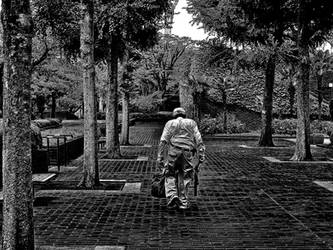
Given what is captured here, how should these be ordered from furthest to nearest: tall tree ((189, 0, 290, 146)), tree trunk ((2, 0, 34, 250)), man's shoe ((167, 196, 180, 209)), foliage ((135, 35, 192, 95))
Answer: foliage ((135, 35, 192, 95)) < tall tree ((189, 0, 290, 146)) < man's shoe ((167, 196, 180, 209)) < tree trunk ((2, 0, 34, 250))

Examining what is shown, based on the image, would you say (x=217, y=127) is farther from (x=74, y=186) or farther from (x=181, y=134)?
(x=181, y=134)

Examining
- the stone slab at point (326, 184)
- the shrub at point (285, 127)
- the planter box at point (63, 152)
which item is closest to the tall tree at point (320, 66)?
the shrub at point (285, 127)

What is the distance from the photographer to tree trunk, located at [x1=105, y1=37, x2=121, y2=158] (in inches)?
708

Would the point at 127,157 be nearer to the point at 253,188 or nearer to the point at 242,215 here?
the point at 253,188

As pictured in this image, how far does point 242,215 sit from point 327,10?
1129cm

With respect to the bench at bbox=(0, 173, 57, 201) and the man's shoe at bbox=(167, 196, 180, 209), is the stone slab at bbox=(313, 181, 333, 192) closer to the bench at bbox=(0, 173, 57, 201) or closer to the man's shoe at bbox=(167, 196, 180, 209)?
the man's shoe at bbox=(167, 196, 180, 209)

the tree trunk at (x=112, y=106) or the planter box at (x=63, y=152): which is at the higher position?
the tree trunk at (x=112, y=106)

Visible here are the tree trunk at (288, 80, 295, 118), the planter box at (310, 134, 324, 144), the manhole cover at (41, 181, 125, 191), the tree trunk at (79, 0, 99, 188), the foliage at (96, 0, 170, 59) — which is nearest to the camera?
the manhole cover at (41, 181, 125, 191)

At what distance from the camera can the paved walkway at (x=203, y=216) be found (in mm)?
7059

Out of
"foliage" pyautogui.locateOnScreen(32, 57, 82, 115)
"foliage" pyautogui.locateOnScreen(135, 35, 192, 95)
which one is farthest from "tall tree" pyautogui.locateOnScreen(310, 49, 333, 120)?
"foliage" pyautogui.locateOnScreen(32, 57, 82, 115)

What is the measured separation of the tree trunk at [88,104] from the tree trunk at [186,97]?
26.5 m

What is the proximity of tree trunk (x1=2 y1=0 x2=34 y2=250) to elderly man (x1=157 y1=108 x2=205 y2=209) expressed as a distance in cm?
383

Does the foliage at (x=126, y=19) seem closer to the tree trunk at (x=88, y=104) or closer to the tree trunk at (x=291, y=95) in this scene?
the tree trunk at (x=88, y=104)

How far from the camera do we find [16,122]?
225 inches
